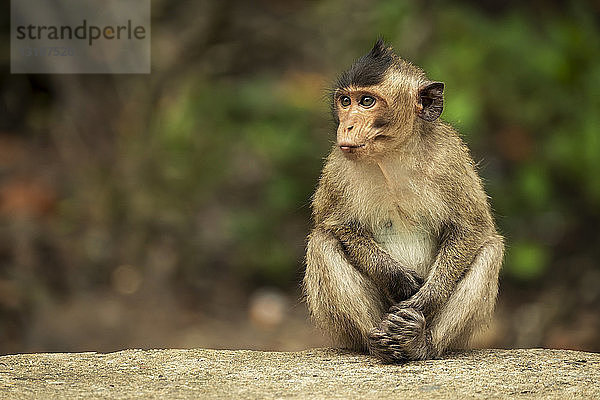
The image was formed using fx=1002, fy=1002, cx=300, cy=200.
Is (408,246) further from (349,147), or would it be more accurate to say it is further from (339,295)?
(349,147)

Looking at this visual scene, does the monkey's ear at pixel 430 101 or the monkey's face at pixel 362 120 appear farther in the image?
the monkey's ear at pixel 430 101

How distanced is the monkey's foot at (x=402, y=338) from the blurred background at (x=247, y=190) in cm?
564

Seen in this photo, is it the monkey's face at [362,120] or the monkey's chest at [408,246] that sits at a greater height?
the monkey's face at [362,120]

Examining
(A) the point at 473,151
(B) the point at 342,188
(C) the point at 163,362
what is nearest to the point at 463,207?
(B) the point at 342,188

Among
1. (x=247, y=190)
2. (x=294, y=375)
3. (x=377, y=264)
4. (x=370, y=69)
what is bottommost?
(x=294, y=375)

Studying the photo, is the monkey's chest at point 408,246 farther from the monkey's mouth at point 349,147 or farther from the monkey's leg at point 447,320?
the monkey's mouth at point 349,147

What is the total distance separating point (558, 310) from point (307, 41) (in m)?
5.66

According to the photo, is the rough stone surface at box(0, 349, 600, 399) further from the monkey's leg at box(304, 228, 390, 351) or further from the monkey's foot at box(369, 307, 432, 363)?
the monkey's leg at box(304, 228, 390, 351)

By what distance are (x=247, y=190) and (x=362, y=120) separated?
849 centimetres

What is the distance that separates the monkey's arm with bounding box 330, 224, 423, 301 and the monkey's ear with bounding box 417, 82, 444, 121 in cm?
103

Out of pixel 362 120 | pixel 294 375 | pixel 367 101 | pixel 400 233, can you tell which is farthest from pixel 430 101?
pixel 294 375

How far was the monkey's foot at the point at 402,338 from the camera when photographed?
7.43 metres

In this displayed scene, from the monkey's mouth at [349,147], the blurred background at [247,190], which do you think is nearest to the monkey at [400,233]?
the monkey's mouth at [349,147]

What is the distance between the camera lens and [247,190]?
15656mm
